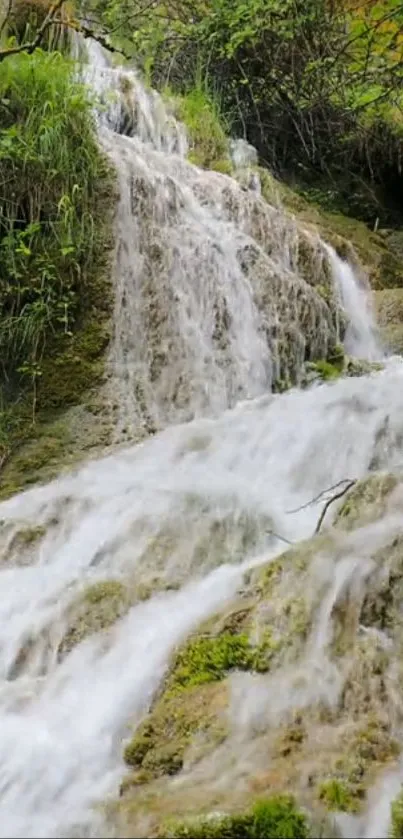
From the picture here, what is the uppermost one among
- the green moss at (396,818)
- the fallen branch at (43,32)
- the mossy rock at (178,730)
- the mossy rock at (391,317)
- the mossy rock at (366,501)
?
the fallen branch at (43,32)

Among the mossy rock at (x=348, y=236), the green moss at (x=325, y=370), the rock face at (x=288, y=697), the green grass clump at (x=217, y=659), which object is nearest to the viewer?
the rock face at (x=288, y=697)

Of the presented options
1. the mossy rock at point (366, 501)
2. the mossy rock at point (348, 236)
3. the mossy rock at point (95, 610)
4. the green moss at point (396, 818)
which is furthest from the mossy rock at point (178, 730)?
the mossy rock at point (348, 236)

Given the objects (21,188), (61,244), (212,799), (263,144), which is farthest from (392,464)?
(263,144)

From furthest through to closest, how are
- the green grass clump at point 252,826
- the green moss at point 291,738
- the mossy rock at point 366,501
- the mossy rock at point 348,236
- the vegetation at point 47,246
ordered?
the mossy rock at point 348,236 → the vegetation at point 47,246 → the mossy rock at point 366,501 → the green moss at point 291,738 → the green grass clump at point 252,826

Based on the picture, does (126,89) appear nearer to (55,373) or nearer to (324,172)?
(324,172)

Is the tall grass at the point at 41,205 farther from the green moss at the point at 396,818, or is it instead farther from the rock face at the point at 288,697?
the green moss at the point at 396,818

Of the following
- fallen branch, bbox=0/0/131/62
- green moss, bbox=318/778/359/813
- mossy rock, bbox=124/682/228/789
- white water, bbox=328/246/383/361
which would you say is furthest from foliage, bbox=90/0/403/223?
green moss, bbox=318/778/359/813

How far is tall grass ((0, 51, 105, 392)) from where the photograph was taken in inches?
188

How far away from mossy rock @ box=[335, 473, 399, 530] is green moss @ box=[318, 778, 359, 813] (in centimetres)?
99

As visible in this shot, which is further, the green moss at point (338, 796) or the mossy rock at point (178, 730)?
the mossy rock at point (178, 730)

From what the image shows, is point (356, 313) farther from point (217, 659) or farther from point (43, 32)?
point (217, 659)

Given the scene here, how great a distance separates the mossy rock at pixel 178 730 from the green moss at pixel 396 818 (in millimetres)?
437

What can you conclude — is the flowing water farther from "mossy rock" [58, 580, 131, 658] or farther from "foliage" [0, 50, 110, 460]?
"foliage" [0, 50, 110, 460]

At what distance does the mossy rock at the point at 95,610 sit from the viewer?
269 cm
